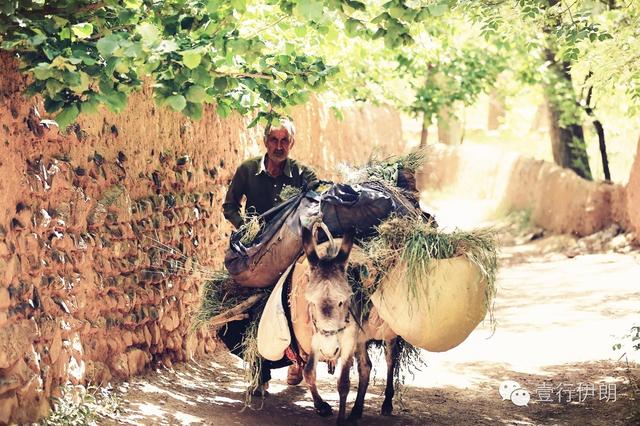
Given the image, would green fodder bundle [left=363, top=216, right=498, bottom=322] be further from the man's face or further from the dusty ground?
the man's face

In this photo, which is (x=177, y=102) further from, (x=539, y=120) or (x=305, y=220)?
(x=539, y=120)

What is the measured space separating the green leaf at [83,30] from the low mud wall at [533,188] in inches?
195

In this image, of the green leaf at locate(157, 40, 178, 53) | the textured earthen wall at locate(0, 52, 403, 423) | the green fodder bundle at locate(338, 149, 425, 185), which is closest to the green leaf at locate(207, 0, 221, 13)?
the green leaf at locate(157, 40, 178, 53)

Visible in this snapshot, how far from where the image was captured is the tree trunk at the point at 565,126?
619 inches

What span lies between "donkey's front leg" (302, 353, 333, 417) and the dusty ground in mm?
92

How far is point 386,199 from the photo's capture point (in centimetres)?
579

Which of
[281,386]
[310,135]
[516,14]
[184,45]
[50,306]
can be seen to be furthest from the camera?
[310,135]

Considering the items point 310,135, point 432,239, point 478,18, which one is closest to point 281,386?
point 432,239

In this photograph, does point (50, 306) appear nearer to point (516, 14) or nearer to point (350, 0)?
point (350, 0)

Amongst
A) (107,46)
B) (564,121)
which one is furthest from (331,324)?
(564,121)

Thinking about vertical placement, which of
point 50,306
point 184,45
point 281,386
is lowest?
point 281,386

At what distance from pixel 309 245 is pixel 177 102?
54.2 inches

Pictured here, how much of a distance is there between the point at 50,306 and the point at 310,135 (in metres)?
7.31

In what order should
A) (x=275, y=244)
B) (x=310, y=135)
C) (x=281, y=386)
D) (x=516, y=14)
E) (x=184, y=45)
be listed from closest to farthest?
1. (x=184, y=45)
2. (x=275, y=244)
3. (x=281, y=386)
4. (x=516, y=14)
5. (x=310, y=135)
